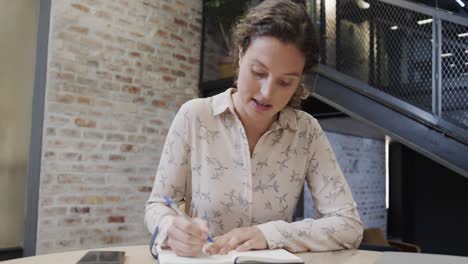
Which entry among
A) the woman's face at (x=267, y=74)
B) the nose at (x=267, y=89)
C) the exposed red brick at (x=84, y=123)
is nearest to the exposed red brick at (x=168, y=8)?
the exposed red brick at (x=84, y=123)

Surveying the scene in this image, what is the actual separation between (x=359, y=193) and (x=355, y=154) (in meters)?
0.62

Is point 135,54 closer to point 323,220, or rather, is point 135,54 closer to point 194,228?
point 323,220

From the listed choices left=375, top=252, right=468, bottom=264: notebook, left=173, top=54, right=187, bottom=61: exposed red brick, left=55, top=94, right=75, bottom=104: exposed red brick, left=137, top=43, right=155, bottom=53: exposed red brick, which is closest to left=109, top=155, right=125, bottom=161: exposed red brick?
left=55, top=94, right=75, bottom=104: exposed red brick

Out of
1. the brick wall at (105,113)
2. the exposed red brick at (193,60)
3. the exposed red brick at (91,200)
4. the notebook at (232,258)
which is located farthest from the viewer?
the exposed red brick at (193,60)

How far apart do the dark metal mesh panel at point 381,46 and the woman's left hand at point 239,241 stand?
224 cm

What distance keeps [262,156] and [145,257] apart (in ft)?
1.61

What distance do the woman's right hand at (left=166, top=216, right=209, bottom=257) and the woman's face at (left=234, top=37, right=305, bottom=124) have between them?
45 centimetres

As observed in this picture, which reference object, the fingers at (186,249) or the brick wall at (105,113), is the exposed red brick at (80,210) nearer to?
the brick wall at (105,113)

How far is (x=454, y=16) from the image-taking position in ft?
9.09

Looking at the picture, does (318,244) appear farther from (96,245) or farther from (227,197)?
(96,245)

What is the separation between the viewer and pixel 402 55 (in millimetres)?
3074

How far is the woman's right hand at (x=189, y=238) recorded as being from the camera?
3.01 feet

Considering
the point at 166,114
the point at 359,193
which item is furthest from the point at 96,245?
the point at 359,193

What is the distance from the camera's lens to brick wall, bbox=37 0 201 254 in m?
3.36
